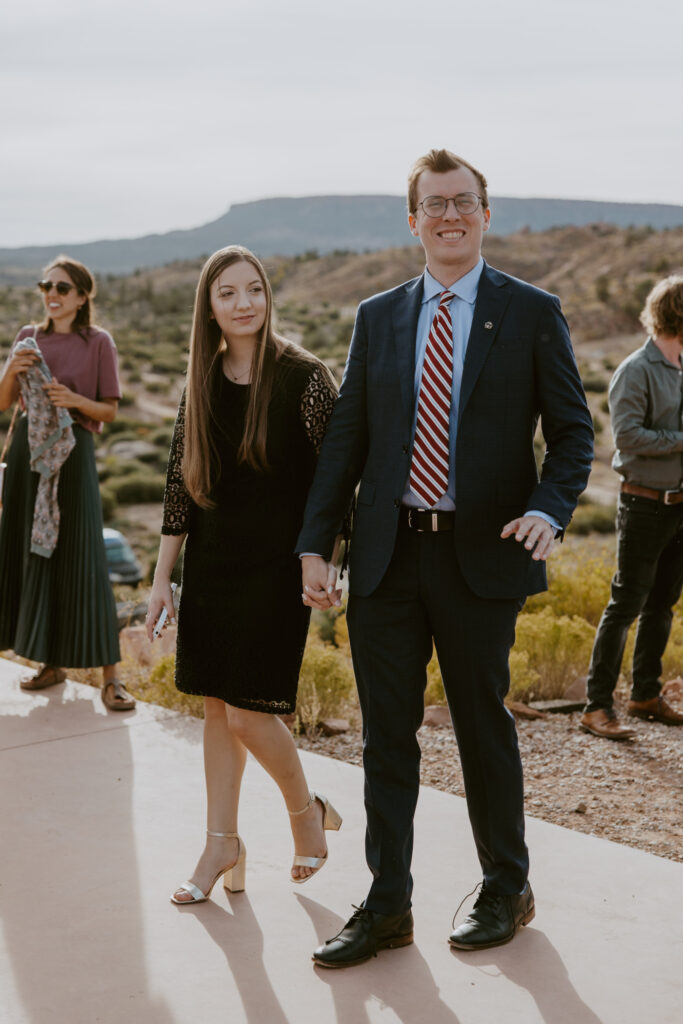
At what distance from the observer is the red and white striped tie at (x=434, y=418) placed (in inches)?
138

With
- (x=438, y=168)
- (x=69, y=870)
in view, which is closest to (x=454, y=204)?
(x=438, y=168)

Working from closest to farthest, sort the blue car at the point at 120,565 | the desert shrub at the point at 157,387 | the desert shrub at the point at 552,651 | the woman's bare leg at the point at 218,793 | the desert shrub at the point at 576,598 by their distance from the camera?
1. the woman's bare leg at the point at 218,793
2. the desert shrub at the point at 552,651
3. the desert shrub at the point at 576,598
4. the blue car at the point at 120,565
5. the desert shrub at the point at 157,387

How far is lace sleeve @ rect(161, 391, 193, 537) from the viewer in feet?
12.9

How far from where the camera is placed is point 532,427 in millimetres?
3605

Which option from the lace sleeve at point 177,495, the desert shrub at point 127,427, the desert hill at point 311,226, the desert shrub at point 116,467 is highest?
the desert hill at point 311,226

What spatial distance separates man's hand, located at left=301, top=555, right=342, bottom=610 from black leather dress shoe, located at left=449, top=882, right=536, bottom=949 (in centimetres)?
100

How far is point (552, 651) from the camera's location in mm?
7414

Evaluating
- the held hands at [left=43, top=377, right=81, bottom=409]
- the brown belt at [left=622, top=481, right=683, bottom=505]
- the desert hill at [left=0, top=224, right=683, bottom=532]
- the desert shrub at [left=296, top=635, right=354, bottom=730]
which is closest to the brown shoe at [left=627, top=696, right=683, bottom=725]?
the brown belt at [left=622, top=481, right=683, bottom=505]

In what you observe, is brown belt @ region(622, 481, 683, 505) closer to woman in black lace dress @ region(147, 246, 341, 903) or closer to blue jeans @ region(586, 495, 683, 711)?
blue jeans @ region(586, 495, 683, 711)

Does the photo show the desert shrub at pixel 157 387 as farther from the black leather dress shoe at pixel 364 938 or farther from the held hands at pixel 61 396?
the black leather dress shoe at pixel 364 938

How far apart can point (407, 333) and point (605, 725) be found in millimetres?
3188

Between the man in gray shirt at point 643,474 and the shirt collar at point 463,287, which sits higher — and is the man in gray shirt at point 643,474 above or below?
below

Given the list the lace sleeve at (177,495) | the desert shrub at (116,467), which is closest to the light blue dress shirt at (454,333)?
the lace sleeve at (177,495)

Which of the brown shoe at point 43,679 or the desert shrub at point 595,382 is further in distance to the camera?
the desert shrub at point 595,382
